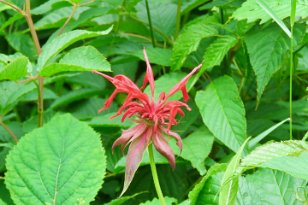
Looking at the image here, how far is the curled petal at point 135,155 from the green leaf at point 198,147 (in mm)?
548

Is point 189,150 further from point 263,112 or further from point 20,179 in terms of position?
point 20,179

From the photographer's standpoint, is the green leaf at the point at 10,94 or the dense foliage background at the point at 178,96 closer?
the dense foliage background at the point at 178,96

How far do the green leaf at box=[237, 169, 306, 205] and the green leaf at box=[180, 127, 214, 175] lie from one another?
1.28 feet

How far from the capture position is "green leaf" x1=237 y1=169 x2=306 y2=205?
1027mm

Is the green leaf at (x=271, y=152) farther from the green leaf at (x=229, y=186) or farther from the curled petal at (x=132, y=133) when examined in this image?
the curled petal at (x=132, y=133)

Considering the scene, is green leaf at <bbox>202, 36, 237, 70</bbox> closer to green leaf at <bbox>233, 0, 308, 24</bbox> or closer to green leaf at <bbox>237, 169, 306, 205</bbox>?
green leaf at <bbox>233, 0, 308, 24</bbox>

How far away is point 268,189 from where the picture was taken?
1058 mm

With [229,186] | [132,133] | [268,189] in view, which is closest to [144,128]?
[132,133]

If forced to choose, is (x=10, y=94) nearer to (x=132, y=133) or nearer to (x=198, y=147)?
(x=198, y=147)

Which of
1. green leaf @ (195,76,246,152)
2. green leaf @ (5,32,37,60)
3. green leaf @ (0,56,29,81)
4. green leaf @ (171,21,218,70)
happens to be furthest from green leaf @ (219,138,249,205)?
green leaf @ (5,32,37,60)

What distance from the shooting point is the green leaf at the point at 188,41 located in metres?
1.64

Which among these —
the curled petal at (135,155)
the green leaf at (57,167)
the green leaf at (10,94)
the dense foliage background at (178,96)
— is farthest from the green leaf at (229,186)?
the green leaf at (10,94)

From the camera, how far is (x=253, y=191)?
1036 mm

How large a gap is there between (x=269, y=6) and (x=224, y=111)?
0.85ft
